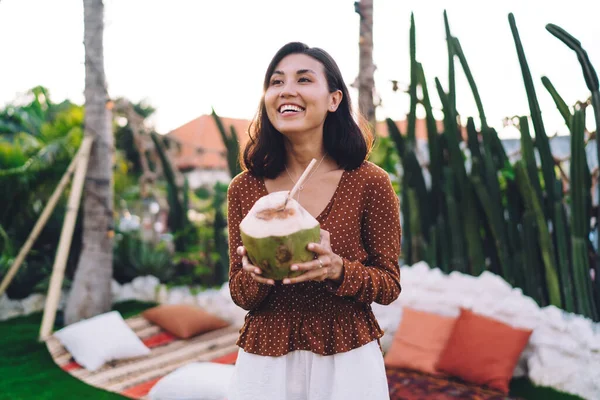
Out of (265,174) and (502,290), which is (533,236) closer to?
(502,290)

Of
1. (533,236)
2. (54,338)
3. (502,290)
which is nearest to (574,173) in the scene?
(533,236)

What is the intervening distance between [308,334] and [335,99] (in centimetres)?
57

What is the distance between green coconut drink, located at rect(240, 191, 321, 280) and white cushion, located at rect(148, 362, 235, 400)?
203cm

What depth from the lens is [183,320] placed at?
14.7 feet

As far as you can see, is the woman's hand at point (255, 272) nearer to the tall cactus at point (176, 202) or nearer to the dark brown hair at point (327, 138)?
the dark brown hair at point (327, 138)

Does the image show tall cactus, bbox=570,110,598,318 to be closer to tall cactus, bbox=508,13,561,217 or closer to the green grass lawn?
tall cactus, bbox=508,13,561,217

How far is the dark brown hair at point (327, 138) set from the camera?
1.28 meters

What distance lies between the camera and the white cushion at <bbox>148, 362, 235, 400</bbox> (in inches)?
115

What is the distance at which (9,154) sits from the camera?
545cm

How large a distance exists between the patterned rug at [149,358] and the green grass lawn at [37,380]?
8 centimetres

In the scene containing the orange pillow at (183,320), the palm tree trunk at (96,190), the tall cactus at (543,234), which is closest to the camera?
the tall cactus at (543,234)

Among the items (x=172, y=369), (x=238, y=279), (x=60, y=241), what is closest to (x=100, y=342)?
(x=172, y=369)

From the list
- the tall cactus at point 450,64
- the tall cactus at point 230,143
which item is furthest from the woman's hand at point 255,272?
the tall cactus at point 230,143

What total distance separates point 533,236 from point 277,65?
2.72m
